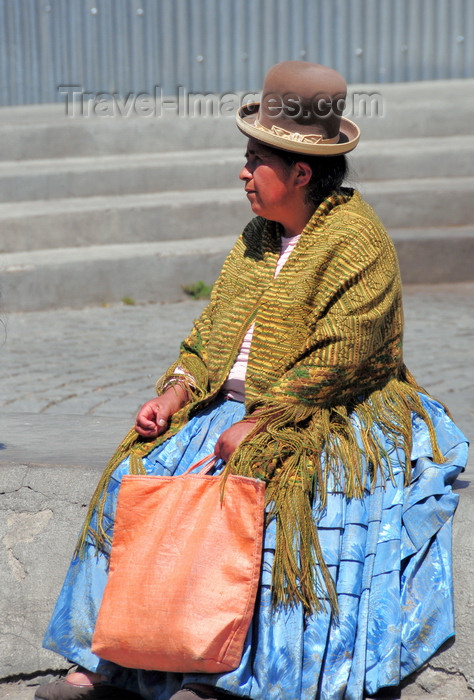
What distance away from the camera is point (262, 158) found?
2973 millimetres

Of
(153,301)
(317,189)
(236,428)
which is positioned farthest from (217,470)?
(153,301)

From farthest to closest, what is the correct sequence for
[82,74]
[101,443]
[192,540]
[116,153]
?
[82,74]
[116,153]
[101,443]
[192,540]

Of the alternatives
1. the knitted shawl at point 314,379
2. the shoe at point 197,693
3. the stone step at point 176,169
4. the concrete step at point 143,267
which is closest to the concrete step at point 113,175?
the stone step at point 176,169

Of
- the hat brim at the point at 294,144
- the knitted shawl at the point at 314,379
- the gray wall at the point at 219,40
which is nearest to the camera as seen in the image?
the knitted shawl at the point at 314,379

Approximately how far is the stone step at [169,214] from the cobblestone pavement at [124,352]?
69 centimetres

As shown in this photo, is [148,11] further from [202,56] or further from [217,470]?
[217,470]

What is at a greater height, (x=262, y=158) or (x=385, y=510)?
(x=262, y=158)

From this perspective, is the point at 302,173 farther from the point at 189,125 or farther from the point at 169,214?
the point at 189,125

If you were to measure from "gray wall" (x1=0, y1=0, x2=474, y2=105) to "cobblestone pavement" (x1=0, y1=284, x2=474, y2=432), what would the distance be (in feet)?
8.17

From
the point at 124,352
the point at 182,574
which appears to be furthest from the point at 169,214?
the point at 182,574

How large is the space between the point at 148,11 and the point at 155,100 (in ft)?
2.57

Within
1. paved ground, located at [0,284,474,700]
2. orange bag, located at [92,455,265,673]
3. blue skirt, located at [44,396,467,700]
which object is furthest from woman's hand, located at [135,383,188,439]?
paved ground, located at [0,284,474,700]

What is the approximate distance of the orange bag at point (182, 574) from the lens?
2.49m

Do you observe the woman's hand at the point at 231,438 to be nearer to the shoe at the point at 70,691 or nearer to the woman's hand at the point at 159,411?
the woman's hand at the point at 159,411
